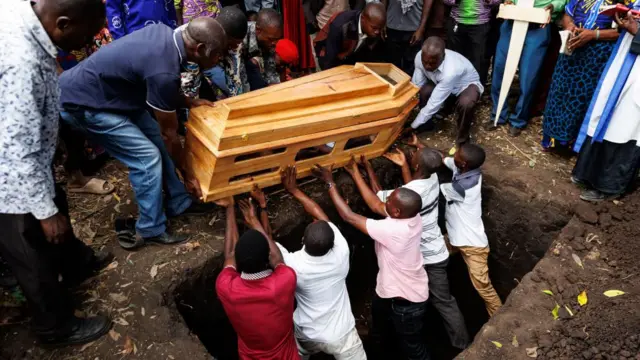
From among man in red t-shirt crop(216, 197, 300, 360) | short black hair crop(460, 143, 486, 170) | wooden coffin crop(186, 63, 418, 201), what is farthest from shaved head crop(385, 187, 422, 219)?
man in red t-shirt crop(216, 197, 300, 360)

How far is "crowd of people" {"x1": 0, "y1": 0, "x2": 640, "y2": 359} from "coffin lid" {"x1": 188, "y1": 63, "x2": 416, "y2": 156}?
31 centimetres

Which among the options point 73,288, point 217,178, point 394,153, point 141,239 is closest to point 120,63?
point 217,178

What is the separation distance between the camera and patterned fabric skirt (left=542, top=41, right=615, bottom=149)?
4492mm

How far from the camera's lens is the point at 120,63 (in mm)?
3182

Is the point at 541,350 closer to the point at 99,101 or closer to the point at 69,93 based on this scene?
the point at 99,101

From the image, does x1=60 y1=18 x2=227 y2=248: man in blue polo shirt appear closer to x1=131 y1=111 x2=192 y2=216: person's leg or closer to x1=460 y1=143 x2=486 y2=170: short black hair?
x1=131 y1=111 x2=192 y2=216: person's leg

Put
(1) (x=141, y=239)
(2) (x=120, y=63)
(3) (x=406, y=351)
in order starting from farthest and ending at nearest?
(3) (x=406, y=351) < (1) (x=141, y=239) < (2) (x=120, y=63)

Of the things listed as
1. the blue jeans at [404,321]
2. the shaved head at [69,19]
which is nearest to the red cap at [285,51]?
the shaved head at [69,19]

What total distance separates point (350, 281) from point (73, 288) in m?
3.04

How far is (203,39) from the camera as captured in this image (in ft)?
10.4

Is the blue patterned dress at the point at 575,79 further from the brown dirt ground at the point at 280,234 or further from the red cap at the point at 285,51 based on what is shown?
the red cap at the point at 285,51

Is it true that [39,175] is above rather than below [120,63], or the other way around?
below

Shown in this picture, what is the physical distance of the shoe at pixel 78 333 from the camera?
3020 millimetres

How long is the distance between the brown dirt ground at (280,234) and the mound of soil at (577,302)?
0.05ft
